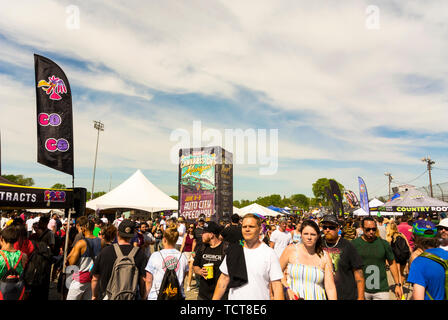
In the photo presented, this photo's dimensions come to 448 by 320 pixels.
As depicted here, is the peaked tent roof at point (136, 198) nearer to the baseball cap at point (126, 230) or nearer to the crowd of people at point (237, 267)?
the crowd of people at point (237, 267)

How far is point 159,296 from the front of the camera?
3713mm

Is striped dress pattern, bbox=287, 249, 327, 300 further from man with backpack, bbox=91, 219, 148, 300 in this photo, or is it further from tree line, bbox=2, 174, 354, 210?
tree line, bbox=2, 174, 354, 210

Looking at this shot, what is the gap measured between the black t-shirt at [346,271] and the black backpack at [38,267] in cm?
413

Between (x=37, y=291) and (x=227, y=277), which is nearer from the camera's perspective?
(x=227, y=277)

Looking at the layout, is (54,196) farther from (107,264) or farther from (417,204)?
(417,204)

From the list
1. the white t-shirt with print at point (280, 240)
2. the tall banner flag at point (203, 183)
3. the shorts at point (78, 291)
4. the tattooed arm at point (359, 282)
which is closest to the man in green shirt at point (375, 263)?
the tattooed arm at point (359, 282)

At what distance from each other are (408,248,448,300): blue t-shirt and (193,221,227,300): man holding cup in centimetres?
261

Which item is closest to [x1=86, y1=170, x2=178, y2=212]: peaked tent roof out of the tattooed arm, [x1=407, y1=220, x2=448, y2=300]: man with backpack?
the tattooed arm

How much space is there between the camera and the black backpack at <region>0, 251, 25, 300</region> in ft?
12.4

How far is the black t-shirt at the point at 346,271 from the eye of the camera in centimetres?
398

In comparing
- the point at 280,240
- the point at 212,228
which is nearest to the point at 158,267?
the point at 212,228

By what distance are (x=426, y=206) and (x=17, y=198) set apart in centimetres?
2309
